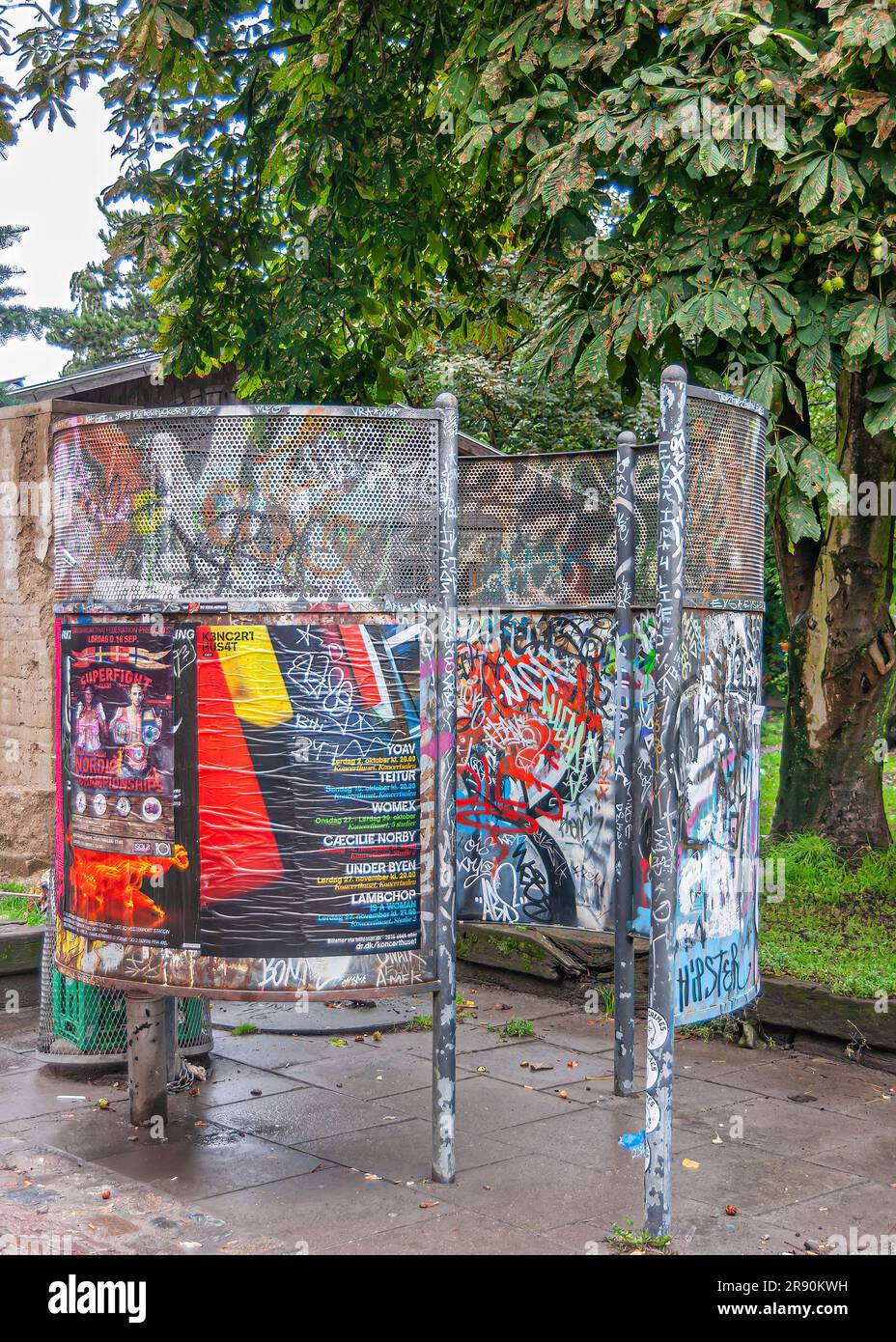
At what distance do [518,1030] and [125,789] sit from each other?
9.85 feet

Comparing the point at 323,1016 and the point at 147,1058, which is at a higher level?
the point at 147,1058

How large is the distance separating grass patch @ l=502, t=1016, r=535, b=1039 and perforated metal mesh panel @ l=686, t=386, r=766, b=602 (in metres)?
2.93

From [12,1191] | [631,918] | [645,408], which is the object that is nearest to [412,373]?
[645,408]

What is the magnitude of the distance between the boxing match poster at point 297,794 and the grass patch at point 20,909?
355cm

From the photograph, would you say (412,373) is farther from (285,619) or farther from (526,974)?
(285,619)

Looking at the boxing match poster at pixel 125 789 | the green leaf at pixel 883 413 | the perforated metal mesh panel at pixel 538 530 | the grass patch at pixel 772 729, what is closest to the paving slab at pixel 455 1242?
the boxing match poster at pixel 125 789

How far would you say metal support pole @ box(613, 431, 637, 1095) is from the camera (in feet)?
20.1

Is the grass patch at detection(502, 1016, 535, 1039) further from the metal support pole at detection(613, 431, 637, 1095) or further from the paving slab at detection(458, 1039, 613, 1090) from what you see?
the metal support pole at detection(613, 431, 637, 1095)

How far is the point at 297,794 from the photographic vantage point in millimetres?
4945

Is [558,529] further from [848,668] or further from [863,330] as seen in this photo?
[848,668]

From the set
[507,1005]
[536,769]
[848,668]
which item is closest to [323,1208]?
[536,769]

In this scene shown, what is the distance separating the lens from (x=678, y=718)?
4.70 meters

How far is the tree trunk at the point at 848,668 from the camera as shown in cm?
864
